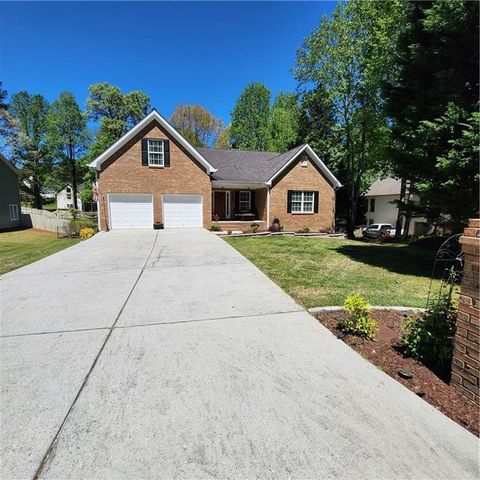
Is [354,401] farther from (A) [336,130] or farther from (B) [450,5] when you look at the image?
(A) [336,130]

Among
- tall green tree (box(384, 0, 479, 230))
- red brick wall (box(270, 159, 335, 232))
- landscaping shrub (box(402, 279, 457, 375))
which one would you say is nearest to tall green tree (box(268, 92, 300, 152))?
red brick wall (box(270, 159, 335, 232))

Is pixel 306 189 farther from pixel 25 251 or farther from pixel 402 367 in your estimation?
pixel 402 367

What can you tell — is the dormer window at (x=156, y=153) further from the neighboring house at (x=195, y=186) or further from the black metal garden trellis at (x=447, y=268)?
the black metal garden trellis at (x=447, y=268)

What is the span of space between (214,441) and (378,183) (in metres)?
40.1

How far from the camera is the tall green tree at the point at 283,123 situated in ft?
105

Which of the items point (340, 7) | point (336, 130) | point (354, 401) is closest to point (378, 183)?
point (336, 130)

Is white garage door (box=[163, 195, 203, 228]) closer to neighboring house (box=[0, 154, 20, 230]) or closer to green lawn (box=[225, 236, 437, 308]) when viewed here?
green lawn (box=[225, 236, 437, 308])

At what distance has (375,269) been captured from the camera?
859 cm

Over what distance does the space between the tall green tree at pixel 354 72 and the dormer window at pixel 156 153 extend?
43.9 ft

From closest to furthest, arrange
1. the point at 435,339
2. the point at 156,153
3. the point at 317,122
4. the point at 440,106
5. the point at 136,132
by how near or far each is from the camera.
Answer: the point at 435,339 → the point at 440,106 → the point at 136,132 → the point at 156,153 → the point at 317,122

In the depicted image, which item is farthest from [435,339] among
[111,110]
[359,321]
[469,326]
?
[111,110]

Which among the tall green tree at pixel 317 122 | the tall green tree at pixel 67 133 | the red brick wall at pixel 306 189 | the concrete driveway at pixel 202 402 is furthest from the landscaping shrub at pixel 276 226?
the tall green tree at pixel 67 133

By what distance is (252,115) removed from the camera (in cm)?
3881

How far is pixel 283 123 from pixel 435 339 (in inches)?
1370
